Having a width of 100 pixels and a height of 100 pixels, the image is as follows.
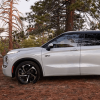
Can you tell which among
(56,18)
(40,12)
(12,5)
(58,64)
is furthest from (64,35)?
(12,5)

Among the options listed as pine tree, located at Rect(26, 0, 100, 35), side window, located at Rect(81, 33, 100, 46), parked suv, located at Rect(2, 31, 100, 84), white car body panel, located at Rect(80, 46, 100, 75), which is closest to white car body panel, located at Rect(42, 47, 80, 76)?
parked suv, located at Rect(2, 31, 100, 84)

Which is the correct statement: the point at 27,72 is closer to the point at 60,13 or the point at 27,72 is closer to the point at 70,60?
the point at 70,60

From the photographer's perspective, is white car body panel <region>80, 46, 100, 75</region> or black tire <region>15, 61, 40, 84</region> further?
black tire <region>15, 61, 40, 84</region>

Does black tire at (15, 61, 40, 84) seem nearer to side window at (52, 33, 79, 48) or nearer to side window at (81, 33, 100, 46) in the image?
side window at (52, 33, 79, 48)

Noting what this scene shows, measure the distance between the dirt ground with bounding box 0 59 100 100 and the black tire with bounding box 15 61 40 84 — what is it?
18cm

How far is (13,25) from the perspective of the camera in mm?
23938

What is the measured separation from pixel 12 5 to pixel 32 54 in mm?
18511

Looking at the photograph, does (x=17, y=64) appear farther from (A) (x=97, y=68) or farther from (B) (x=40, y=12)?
(B) (x=40, y=12)

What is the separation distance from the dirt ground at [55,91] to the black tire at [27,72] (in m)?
0.18

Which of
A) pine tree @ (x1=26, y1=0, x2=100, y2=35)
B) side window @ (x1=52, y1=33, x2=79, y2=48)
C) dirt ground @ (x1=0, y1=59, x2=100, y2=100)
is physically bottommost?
dirt ground @ (x1=0, y1=59, x2=100, y2=100)

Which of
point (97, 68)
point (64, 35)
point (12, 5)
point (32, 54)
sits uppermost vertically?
point (12, 5)

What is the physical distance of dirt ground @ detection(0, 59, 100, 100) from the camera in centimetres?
471

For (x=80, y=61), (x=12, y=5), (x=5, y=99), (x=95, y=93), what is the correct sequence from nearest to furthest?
1. (x=5, y=99)
2. (x=95, y=93)
3. (x=80, y=61)
4. (x=12, y=5)

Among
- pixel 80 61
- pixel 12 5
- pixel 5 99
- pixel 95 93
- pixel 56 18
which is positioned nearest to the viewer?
pixel 5 99
